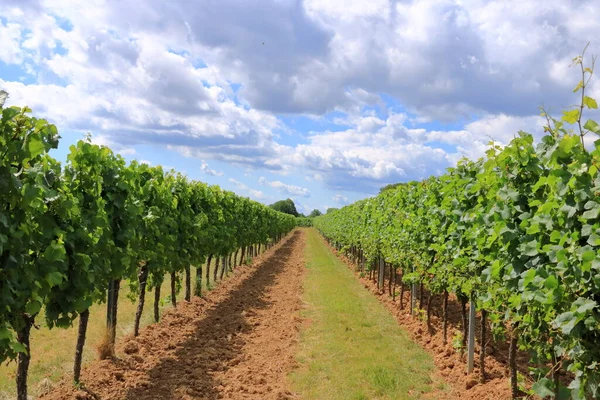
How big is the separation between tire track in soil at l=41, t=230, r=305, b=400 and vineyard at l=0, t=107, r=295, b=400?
0.48 m

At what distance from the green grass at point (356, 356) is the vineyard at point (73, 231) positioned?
11.4 feet

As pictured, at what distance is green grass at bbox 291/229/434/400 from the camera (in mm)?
6805

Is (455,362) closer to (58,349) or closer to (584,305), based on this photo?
(584,305)

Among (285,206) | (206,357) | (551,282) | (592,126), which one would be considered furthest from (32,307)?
(285,206)

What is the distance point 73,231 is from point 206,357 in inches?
146

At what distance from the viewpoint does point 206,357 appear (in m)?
8.20

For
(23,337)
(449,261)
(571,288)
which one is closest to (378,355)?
(449,261)

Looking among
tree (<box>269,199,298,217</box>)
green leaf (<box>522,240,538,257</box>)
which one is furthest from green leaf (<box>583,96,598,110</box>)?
tree (<box>269,199,298,217</box>)

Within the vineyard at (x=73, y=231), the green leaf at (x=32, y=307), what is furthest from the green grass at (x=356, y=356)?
the green leaf at (x=32, y=307)

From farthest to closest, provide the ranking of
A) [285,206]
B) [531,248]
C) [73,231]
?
1. [285,206]
2. [73,231]
3. [531,248]

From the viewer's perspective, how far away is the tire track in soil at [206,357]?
21.8 ft

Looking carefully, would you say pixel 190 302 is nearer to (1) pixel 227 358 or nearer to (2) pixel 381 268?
(1) pixel 227 358

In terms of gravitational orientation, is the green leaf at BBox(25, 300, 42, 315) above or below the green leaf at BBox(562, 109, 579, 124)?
below

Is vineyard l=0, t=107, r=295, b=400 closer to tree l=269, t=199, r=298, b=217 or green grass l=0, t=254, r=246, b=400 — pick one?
green grass l=0, t=254, r=246, b=400
